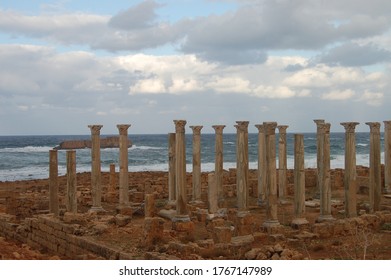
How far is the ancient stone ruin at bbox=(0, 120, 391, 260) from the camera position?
14656 millimetres

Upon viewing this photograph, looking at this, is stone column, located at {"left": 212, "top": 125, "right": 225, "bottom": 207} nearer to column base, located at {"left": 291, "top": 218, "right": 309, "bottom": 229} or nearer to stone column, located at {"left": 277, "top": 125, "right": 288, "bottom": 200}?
stone column, located at {"left": 277, "top": 125, "right": 288, "bottom": 200}

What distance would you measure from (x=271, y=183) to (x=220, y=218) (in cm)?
224

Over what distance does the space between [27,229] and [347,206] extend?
11.4 metres

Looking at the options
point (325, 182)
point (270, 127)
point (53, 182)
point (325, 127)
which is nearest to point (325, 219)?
point (325, 182)

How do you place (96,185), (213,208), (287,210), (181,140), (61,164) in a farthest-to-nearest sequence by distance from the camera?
(61,164)
(287,210)
(96,185)
(213,208)
(181,140)

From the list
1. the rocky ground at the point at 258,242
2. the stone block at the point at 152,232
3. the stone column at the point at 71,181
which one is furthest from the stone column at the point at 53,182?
the stone block at the point at 152,232

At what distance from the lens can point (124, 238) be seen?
16.3 metres

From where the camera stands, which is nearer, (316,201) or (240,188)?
(240,188)

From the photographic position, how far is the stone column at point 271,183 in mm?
18094

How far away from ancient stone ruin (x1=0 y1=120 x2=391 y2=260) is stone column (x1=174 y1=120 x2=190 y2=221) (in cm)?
3

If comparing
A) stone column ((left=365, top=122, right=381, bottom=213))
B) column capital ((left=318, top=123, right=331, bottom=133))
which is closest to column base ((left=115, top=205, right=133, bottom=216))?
column capital ((left=318, top=123, right=331, bottom=133))

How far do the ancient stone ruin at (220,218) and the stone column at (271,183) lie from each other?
35 mm
